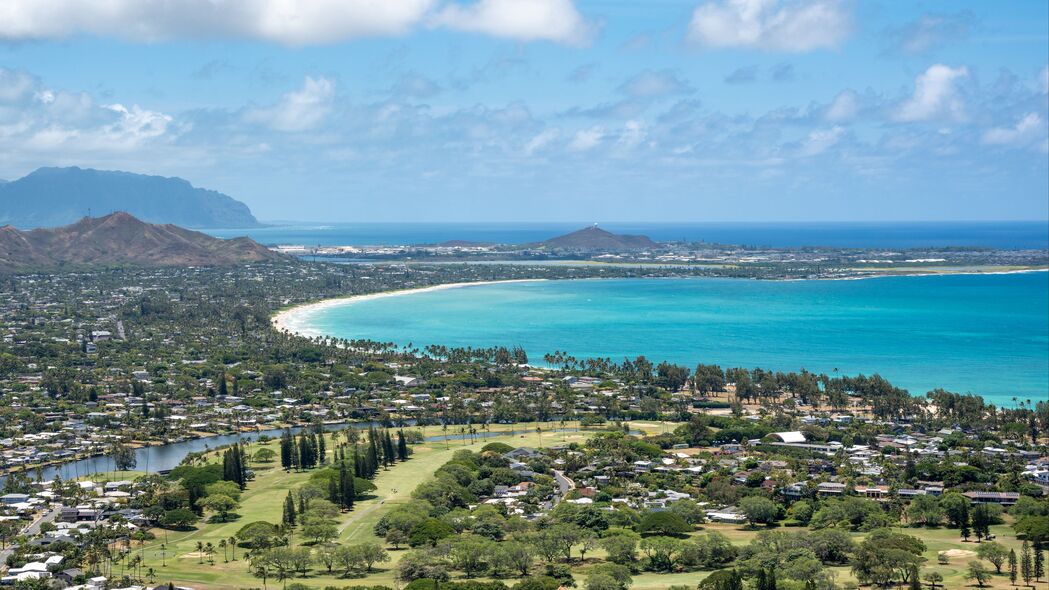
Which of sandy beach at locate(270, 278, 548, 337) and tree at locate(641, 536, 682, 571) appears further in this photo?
sandy beach at locate(270, 278, 548, 337)

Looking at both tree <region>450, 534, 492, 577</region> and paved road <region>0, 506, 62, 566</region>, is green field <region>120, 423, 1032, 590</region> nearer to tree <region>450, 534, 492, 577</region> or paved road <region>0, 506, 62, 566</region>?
tree <region>450, 534, 492, 577</region>

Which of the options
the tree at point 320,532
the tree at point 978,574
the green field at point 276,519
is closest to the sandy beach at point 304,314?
the green field at point 276,519

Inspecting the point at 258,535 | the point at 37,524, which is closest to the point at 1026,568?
the point at 258,535

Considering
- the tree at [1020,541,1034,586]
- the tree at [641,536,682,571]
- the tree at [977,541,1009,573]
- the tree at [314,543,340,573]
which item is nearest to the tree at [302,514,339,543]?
the tree at [314,543,340,573]

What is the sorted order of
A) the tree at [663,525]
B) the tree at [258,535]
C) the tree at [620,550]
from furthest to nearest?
the tree at [663,525] < the tree at [258,535] < the tree at [620,550]

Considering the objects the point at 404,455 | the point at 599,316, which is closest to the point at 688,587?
the point at 404,455

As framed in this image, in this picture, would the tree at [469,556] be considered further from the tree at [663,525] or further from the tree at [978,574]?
the tree at [978,574]

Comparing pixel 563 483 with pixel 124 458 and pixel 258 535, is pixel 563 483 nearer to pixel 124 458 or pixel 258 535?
pixel 258 535
